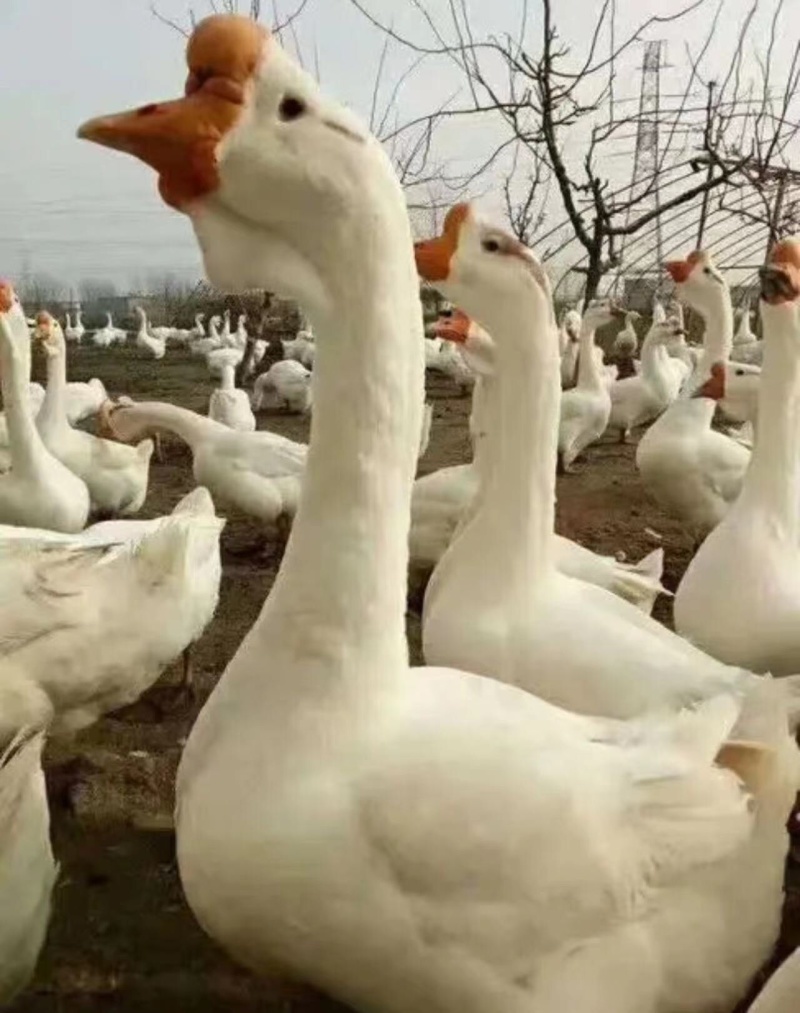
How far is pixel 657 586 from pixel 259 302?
35.5ft

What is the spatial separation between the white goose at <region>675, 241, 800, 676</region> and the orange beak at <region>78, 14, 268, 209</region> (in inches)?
89.7

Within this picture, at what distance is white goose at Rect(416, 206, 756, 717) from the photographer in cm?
282

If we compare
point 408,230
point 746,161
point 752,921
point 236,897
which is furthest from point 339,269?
point 746,161

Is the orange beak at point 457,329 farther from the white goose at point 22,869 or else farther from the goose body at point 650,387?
the goose body at point 650,387

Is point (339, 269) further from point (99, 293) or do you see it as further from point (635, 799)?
point (99, 293)

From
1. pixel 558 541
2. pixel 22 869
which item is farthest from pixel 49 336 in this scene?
pixel 22 869

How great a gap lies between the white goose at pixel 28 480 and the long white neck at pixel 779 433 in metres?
3.24

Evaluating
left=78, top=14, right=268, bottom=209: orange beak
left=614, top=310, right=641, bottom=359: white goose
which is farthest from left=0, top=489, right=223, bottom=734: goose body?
left=614, top=310, right=641, bottom=359: white goose

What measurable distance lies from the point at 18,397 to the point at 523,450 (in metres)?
3.42

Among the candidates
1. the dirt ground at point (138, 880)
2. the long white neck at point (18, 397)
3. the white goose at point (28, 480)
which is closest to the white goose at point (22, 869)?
the dirt ground at point (138, 880)

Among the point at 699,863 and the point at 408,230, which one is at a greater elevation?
the point at 408,230

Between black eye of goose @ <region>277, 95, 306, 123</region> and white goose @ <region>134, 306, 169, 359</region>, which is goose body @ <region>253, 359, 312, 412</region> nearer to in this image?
white goose @ <region>134, 306, 169, 359</region>

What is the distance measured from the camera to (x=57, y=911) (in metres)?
2.83

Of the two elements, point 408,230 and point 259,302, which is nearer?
point 408,230
